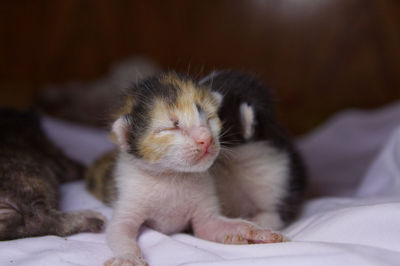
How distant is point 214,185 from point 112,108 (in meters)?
0.47

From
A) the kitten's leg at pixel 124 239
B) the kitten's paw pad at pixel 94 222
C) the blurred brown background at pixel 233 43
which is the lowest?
the kitten's leg at pixel 124 239

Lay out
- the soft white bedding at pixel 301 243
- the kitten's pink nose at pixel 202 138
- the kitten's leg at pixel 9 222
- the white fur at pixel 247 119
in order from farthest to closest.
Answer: the white fur at pixel 247 119 < the kitten's leg at pixel 9 222 < the kitten's pink nose at pixel 202 138 < the soft white bedding at pixel 301 243

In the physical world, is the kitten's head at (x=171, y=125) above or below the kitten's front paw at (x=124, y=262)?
above

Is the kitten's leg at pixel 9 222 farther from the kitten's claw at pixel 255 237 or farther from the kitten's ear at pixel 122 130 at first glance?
the kitten's claw at pixel 255 237

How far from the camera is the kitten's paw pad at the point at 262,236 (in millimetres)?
1385

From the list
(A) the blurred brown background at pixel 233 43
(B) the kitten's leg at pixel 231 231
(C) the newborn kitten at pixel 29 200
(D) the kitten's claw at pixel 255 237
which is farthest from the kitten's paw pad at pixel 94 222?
(A) the blurred brown background at pixel 233 43

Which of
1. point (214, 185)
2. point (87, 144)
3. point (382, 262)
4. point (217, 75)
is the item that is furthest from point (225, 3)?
point (382, 262)

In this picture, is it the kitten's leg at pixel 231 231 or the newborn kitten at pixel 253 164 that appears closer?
the kitten's leg at pixel 231 231

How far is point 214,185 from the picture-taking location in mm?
1654

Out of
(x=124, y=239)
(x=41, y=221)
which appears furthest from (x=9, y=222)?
(x=124, y=239)

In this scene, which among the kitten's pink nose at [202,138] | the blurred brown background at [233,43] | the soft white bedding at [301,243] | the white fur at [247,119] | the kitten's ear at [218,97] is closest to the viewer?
the soft white bedding at [301,243]

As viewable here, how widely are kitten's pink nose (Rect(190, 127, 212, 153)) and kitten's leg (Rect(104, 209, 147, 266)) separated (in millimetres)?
352

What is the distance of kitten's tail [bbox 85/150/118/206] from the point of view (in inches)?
67.4

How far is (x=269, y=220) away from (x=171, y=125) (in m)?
0.59
